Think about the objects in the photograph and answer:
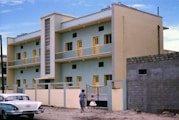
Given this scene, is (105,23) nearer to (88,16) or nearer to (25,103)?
(88,16)

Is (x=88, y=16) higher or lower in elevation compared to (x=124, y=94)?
higher

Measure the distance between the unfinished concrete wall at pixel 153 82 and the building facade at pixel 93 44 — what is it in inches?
219

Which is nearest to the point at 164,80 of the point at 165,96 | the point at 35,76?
the point at 165,96

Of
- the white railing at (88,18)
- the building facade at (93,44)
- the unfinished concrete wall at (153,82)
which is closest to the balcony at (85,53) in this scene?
the building facade at (93,44)

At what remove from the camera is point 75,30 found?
105 ft

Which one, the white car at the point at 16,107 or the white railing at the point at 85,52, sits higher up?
the white railing at the point at 85,52

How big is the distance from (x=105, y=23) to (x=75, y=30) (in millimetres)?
4806

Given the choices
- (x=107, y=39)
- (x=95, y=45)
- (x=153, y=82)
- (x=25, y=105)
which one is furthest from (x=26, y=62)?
(x=153, y=82)

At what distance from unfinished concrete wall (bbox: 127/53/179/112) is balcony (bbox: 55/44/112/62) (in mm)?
7622

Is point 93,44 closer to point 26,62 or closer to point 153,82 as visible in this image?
point 153,82

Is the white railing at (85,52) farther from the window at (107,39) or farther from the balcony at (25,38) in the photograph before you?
the balcony at (25,38)

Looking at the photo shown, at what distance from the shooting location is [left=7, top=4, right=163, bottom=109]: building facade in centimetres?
2625

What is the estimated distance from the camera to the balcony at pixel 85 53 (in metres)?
27.1

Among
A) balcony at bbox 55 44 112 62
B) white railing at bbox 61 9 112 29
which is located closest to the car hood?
balcony at bbox 55 44 112 62
